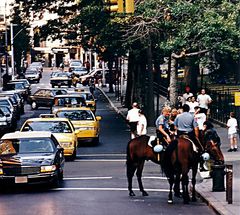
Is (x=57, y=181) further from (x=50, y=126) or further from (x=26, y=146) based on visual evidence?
(x=50, y=126)

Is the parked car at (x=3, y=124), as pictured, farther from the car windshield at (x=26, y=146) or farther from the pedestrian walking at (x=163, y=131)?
the pedestrian walking at (x=163, y=131)

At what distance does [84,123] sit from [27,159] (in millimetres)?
14128

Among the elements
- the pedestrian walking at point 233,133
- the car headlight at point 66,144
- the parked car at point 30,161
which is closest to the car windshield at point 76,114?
the pedestrian walking at point 233,133

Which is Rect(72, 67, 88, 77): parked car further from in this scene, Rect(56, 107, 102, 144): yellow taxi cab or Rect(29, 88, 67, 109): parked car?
Rect(56, 107, 102, 144): yellow taxi cab

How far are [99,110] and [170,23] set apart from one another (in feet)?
75.5

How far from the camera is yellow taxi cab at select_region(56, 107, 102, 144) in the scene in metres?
35.2

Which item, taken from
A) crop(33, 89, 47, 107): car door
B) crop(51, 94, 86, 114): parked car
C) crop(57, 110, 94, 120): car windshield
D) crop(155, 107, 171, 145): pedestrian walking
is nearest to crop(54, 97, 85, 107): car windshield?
crop(51, 94, 86, 114): parked car

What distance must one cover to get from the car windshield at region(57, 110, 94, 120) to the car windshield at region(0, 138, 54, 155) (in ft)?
42.8

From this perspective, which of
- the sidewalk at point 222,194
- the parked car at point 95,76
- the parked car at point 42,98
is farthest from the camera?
the parked car at point 95,76

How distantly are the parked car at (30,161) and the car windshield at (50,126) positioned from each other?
7.14 m

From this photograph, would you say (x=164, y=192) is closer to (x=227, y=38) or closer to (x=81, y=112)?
(x=81, y=112)

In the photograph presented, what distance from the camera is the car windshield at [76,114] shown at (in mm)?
35875

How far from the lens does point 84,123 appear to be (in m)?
35.2

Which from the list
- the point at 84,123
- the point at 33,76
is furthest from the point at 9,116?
the point at 33,76
